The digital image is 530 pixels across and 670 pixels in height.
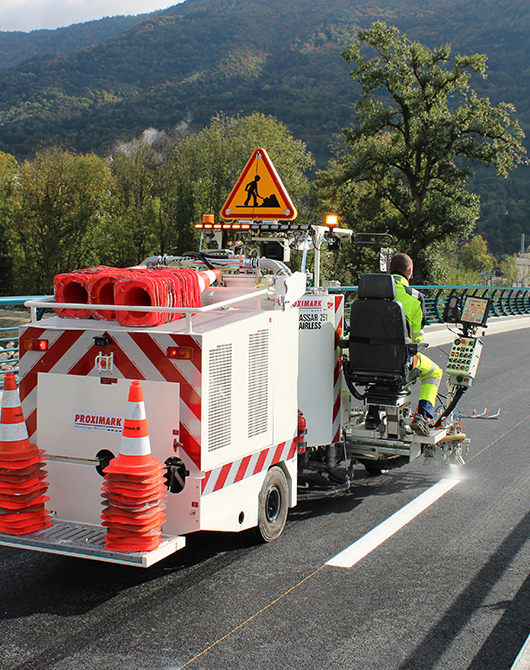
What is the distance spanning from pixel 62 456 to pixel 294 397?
→ 1.77m

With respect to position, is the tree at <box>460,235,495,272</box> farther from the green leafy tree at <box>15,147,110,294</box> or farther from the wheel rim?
the wheel rim

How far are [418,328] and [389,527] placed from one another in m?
1.80

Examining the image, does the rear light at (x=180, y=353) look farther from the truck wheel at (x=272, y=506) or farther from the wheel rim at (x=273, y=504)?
the wheel rim at (x=273, y=504)

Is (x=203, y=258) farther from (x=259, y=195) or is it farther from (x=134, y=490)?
(x=134, y=490)

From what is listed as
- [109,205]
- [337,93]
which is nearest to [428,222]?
[109,205]

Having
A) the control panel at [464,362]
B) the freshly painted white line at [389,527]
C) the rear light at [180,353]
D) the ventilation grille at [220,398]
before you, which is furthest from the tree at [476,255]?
the rear light at [180,353]

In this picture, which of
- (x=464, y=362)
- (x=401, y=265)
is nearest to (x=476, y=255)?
(x=464, y=362)

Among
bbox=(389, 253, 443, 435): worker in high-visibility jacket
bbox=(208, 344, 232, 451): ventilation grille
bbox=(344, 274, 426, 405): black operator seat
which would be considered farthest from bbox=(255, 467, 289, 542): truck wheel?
bbox=(389, 253, 443, 435): worker in high-visibility jacket

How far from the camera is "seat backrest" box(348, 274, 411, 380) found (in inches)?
253

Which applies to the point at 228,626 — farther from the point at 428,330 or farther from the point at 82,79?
the point at 82,79

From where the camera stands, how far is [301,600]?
4.42m

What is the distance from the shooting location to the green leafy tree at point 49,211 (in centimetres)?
5516

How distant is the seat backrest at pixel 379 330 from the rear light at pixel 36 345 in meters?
2.70

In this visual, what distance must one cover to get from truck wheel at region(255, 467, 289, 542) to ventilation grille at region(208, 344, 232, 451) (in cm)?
68
